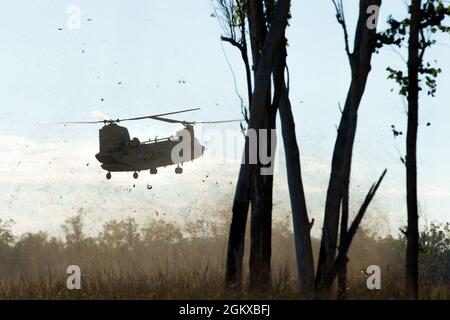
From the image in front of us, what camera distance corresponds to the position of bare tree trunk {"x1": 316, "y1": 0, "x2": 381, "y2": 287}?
16719 millimetres

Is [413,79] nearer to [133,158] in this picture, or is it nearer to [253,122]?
[253,122]

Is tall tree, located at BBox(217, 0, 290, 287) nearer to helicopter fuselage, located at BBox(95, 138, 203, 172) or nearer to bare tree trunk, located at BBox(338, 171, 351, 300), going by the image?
bare tree trunk, located at BBox(338, 171, 351, 300)

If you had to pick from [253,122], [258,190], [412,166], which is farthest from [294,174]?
[412,166]

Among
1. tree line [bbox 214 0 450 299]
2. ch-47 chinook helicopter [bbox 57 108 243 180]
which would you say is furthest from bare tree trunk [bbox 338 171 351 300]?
ch-47 chinook helicopter [bbox 57 108 243 180]

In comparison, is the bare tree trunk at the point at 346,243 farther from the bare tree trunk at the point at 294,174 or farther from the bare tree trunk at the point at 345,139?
the bare tree trunk at the point at 294,174

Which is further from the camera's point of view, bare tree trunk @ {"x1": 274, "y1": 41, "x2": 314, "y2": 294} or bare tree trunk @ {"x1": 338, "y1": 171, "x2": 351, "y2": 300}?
bare tree trunk @ {"x1": 274, "y1": 41, "x2": 314, "y2": 294}

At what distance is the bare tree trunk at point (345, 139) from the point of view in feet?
54.9

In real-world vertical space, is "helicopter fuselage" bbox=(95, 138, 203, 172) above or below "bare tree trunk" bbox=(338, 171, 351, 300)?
above

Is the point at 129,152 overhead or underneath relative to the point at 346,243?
overhead

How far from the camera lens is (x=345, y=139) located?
674 inches

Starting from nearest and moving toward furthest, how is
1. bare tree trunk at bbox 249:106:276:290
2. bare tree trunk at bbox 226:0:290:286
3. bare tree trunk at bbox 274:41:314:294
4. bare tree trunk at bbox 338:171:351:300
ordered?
bare tree trunk at bbox 338:171:351:300
bare tree trunk at bbox 226:0:290:286
bare tree trunk at bbox 249:106:276:290
bare tree trunk at bbox 274:41:314:294

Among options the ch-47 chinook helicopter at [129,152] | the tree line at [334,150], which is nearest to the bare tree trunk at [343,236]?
the tree line at [334,150]
